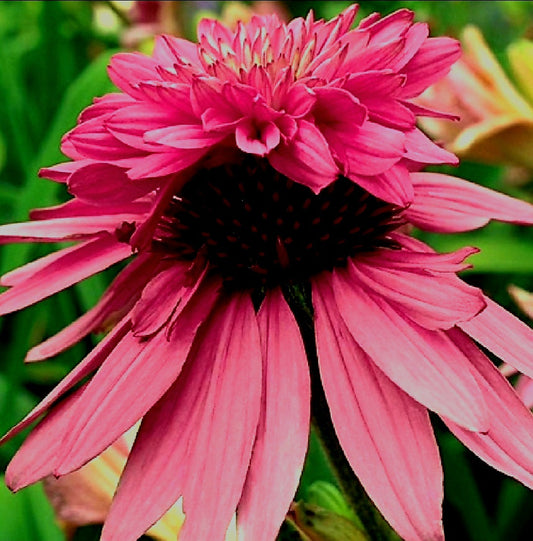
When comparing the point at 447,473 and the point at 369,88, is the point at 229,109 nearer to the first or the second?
the point at 369,88

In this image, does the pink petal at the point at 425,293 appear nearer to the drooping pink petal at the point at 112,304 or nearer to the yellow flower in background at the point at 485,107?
the drooping pink petal at the point at 112,304

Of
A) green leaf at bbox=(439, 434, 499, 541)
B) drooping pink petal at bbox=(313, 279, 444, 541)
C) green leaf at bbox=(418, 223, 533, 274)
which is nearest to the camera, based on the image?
drooping pink petal at bbox=(313, 279, 444, 541)

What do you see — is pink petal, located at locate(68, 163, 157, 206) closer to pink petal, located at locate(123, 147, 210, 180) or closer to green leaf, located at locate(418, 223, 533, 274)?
pink petal, located at locate(123, 147, 210, 180)

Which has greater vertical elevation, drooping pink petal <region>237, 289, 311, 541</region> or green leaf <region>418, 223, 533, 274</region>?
drooping pink petal <region>237, 289, 311, 541</region>

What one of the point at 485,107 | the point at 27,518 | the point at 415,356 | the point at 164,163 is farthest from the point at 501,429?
the point at 485,107

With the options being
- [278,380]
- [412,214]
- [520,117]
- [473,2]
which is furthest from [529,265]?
[473,2]

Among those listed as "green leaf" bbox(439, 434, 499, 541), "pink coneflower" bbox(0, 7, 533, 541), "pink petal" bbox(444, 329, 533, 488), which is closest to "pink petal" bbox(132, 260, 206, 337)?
"pink coneflower" bbox(0, 7, 533, 541)

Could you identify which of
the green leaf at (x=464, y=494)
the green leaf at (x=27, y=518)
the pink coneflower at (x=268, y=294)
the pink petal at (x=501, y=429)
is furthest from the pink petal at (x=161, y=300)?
the green leaf at (x=464, y=494)
